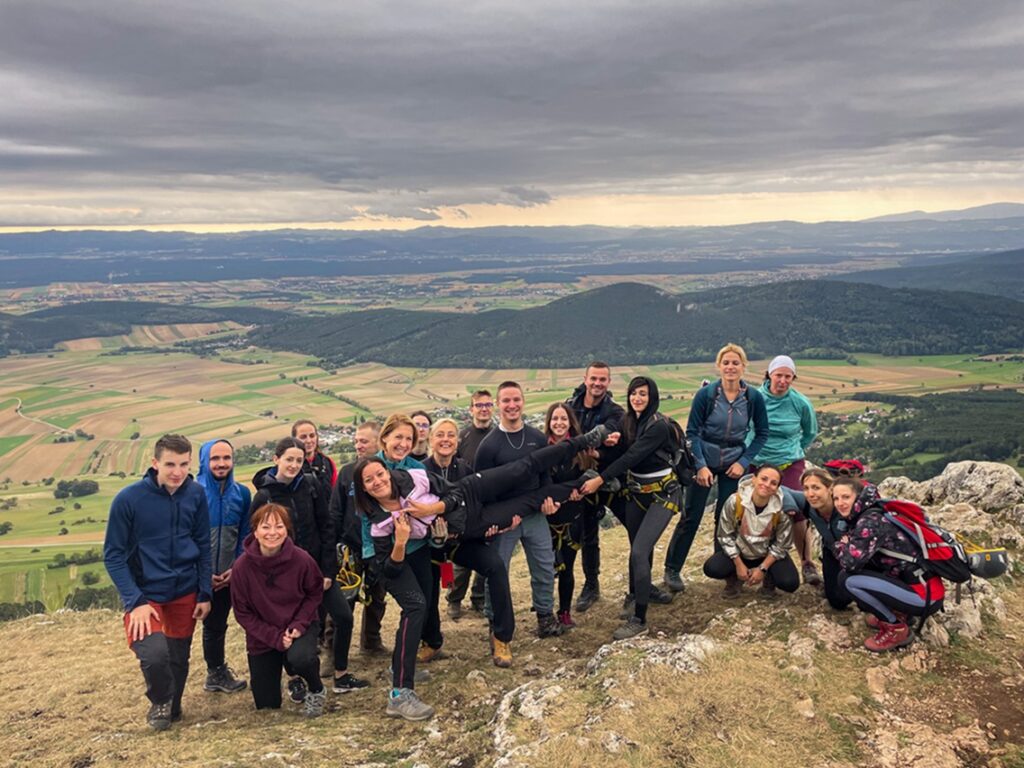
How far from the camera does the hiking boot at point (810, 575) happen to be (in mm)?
7973

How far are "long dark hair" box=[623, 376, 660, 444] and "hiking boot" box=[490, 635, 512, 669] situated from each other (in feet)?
9.56

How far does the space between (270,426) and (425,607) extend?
8552 cm

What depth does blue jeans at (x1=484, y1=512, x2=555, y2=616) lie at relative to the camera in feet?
24.0

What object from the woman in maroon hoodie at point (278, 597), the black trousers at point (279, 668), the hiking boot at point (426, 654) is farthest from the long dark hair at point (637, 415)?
the black trousers at point (279, 668)

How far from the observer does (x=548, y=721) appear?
5.37m

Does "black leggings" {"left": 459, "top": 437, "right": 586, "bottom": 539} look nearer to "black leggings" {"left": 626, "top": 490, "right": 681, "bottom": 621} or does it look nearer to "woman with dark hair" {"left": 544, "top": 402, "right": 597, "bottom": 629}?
"woman with dark hair" {"left": 544, "top": 402, "right": 597, "bottom": 629}

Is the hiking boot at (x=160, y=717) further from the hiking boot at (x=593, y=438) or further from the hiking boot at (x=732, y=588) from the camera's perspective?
the hiking boot at (x=732, y=588)

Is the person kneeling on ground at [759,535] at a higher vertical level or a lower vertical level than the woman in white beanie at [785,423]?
lower

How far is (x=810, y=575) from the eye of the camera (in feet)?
26.4

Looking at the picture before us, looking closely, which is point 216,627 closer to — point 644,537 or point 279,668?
point 279,668

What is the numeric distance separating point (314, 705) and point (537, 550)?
297 cm

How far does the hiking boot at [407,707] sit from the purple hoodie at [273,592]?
119 cm

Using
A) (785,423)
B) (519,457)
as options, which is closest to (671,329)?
(785,423)

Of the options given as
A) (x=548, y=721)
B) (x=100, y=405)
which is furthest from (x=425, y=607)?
(x=100, y=405)
